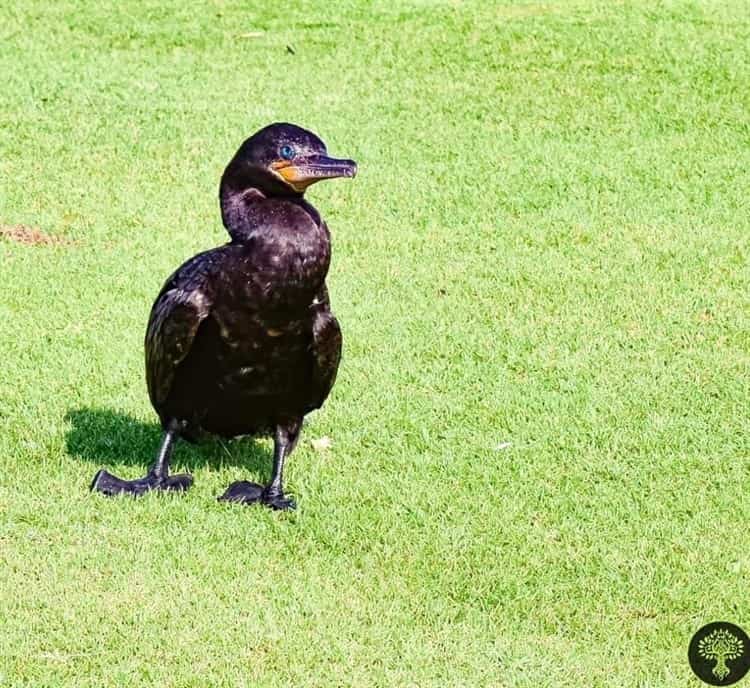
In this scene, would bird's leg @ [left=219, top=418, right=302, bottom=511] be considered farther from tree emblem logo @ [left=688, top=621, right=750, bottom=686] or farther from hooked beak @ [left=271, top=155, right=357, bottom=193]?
tree emblem logo @ [left=688, top=621, right=750, bottom=686]

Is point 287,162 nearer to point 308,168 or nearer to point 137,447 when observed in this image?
point 308,168

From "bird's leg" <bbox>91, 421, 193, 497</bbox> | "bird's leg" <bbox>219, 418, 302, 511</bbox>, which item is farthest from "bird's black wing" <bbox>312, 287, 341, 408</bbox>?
"bird's leg" <bbox>91, 421, 193, 497</bbox>

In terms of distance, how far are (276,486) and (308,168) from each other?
139 cm

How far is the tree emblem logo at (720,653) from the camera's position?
5.11 meters

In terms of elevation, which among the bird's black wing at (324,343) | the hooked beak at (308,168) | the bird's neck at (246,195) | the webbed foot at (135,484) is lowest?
the webbed foot at (135,484)

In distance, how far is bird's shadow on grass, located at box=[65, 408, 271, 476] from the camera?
22.0 ft

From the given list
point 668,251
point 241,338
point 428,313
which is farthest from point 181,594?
point 668,251

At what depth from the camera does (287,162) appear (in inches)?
229

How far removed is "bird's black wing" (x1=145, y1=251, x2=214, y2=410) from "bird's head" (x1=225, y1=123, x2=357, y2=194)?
16.3 inches

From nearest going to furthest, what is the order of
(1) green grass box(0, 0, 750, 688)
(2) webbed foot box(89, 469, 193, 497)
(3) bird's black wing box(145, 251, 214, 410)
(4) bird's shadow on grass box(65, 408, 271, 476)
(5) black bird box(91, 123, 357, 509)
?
Result: (1) green grass box(0, 0, 750, 688) → (5) black bird box(91, 123, 357, 509) → (3) bird's black wing box(145, 251, 214, 410) → (2) webbed foot box(89, 469, 193, 497) → (4) bird's shadow on grass box(65, 408, 271, 476)

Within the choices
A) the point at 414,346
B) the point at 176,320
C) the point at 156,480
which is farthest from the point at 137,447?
the point at 414,346

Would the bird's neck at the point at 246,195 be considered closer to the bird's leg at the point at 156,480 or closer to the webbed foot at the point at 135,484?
the bird's leg at the point at 156,480

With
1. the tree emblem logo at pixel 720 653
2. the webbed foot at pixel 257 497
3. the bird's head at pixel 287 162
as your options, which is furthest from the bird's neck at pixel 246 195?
the tree emblem logo at pixel 720 653

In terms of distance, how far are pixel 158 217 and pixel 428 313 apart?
2.52 m
